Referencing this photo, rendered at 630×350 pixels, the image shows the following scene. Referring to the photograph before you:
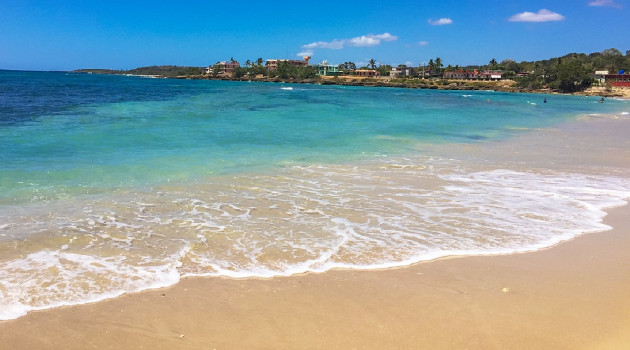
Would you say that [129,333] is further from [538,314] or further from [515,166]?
[515,166]

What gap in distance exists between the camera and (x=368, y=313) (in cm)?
459

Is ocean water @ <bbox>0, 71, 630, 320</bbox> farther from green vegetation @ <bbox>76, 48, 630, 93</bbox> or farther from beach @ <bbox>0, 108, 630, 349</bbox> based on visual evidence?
green vegetation @ <bbox>76, 48, 630, 93</bbox>

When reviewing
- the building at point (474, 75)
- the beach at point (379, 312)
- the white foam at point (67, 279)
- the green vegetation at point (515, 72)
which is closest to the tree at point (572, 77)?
the green vegetation at point (515, 72)

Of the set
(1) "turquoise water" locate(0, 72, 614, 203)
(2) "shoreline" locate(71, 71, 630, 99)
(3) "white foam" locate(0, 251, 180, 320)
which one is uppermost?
(2) "shoreline" locate(71, 71, 630, 99)

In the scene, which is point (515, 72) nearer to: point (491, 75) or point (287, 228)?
point (491, 75)

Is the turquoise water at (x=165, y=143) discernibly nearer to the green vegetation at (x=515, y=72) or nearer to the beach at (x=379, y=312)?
the beach at (x=379, y=312)

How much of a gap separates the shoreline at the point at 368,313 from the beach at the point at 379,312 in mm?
11

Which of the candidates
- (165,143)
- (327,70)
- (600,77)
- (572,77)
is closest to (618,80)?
(600,77)

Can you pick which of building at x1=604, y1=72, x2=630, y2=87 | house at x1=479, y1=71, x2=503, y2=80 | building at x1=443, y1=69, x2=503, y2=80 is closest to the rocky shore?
building at x1=604, y1=72, x2=630, y2=87

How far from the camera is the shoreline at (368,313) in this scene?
4074 millimetres

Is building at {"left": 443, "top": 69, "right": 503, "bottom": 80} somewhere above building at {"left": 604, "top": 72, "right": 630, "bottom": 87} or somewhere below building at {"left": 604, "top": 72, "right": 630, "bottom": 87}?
above

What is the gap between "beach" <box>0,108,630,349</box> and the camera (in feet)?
13.4

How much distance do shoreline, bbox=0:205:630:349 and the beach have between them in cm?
1

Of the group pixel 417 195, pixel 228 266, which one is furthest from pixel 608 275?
pixel 228 266
